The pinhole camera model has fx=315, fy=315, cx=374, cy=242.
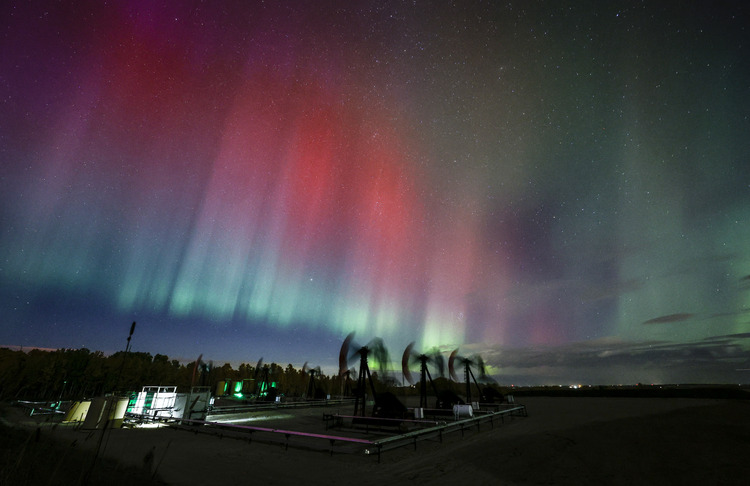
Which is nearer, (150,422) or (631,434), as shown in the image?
(631,434)

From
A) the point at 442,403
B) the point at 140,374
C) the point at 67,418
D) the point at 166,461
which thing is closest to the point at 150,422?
the point at 67,418

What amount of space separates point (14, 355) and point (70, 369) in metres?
41.6

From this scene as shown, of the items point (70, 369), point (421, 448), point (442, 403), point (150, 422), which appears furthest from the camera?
point (70, 369)

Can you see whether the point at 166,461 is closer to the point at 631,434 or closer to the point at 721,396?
the point at 631,434

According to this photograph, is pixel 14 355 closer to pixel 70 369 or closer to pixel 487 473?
pixel 70 369

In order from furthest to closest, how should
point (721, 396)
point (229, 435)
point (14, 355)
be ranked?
1. point (14, 355)
2. point (721, 396)
3. point (229, 435)

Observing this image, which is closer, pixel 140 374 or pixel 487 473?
pixel 487 473

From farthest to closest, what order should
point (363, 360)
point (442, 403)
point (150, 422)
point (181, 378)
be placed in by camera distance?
point (181, 378), point (442, 403), point (363, 360), point (150, 422)

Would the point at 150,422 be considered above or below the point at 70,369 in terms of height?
below

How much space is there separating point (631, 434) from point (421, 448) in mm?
16223

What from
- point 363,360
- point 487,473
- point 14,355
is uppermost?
point 14,355

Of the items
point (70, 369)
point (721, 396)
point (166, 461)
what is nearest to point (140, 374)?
point (70, 369)

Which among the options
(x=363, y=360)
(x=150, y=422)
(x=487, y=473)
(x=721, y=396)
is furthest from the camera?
(x=721, y=396)

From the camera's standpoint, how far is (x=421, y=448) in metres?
17.9
